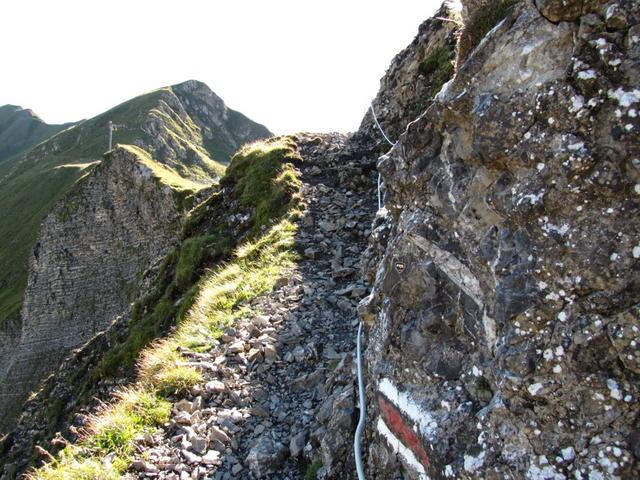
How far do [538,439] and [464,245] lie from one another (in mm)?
2138

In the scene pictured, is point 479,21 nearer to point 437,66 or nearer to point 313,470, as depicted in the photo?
point 313,470

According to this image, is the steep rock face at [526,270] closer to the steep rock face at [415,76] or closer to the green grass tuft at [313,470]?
the green grass tuft at [313,470]

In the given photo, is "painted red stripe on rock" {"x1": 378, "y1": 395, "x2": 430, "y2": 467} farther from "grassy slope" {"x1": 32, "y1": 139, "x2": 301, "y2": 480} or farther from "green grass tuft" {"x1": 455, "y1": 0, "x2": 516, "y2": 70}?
"green grass tuft" {"x1": 455, "y1": 0, "x2": 516, "y2": 70}

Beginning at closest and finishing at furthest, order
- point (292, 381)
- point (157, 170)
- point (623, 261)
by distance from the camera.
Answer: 1. point (623, 261)
2. point (292, 381)
3. point (157, 170)

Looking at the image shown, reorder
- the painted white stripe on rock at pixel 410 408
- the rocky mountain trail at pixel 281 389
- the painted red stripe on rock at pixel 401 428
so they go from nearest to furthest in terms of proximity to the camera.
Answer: the painted white stripe on rock at pixel 410 408
the painted red stripe on rock at pixel 401 428
the rocky mountain trail at pixel 281 389

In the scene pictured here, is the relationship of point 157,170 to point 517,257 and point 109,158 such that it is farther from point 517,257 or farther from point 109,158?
point 517,257

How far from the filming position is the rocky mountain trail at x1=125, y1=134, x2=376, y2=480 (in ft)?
23.6

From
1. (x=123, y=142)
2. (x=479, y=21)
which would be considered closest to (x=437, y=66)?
(x=479, y=21)

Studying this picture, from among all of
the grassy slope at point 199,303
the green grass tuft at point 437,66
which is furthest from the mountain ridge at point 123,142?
the green grass tuft at point 437,66

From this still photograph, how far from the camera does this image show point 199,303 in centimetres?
1278

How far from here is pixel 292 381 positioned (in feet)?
29.6

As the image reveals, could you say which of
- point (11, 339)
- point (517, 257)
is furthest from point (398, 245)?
point (11, 339)

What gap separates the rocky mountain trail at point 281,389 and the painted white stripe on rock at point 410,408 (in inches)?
46.2

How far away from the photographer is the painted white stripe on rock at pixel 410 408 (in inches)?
198
